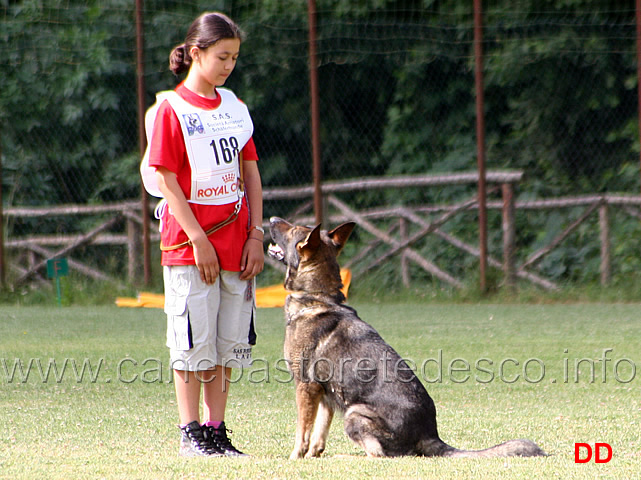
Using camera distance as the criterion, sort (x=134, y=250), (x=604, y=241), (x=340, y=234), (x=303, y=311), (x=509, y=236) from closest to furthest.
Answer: (x=303, y=311)
(x=340, y=234)
(x=509, y=236)
(x=604, y=241)
(x=134, y=250)

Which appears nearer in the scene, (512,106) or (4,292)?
(4,292)

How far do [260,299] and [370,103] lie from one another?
4797 mm

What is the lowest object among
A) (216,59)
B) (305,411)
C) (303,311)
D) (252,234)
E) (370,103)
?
(305,411)

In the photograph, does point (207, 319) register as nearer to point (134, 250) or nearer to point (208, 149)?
point (208, 149)

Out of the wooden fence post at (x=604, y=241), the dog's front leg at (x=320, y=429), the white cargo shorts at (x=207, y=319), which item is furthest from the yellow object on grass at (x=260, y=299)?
the white cargo shorts at (x=207, y=319)

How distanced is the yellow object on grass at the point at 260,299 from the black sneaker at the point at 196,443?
19.8ft

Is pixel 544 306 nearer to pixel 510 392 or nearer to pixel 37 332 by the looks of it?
pixel 510 392

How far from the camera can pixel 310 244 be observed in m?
4.69

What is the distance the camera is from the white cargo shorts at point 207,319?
4.22 m

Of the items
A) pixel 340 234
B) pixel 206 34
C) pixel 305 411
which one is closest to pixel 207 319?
pixel 305 411

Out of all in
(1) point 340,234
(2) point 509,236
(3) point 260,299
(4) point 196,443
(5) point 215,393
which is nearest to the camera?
(4) point 196,443

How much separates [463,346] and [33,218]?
7.02m

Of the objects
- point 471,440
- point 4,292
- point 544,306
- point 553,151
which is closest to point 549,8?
point 553,151

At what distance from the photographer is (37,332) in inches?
342
